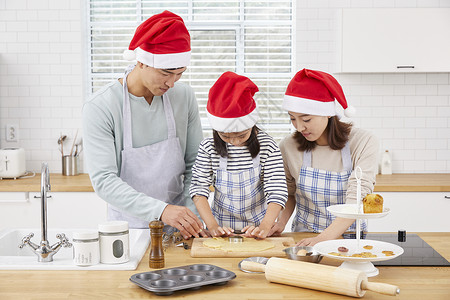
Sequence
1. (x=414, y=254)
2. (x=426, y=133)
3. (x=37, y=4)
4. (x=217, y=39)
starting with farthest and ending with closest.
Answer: (x=217, y=39), (x=426, y=133), (x=37, y=4), (x=414, y=254)

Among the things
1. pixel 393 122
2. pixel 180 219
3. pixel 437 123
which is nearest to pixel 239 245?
pixel 180 219

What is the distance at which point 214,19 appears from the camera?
4898 millimetres

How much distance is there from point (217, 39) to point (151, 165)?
2.56 m

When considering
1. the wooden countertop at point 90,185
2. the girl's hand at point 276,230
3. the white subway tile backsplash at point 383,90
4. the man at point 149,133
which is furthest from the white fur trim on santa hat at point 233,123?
the white subway tile backsplash at point 383,90

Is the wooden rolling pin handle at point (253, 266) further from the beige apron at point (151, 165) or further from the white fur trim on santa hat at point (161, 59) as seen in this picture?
the white fur trim on santa hat at point (161, 59)

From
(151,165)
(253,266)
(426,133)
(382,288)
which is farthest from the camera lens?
(426,133)

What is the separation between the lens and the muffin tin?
172cm

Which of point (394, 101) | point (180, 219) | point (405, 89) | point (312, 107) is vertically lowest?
point (180, 219)

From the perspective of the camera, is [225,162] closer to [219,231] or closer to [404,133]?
[219,231]

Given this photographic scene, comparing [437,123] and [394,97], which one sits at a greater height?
[394,97]

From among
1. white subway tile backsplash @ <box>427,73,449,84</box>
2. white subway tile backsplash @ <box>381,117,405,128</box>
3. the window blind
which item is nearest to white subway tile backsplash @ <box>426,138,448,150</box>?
white subway tile backsplash @ <box>381,117,405,128</box>

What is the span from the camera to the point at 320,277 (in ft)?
5.63

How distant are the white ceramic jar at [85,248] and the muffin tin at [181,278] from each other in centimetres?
26

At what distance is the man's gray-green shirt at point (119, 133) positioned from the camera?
2.36m
